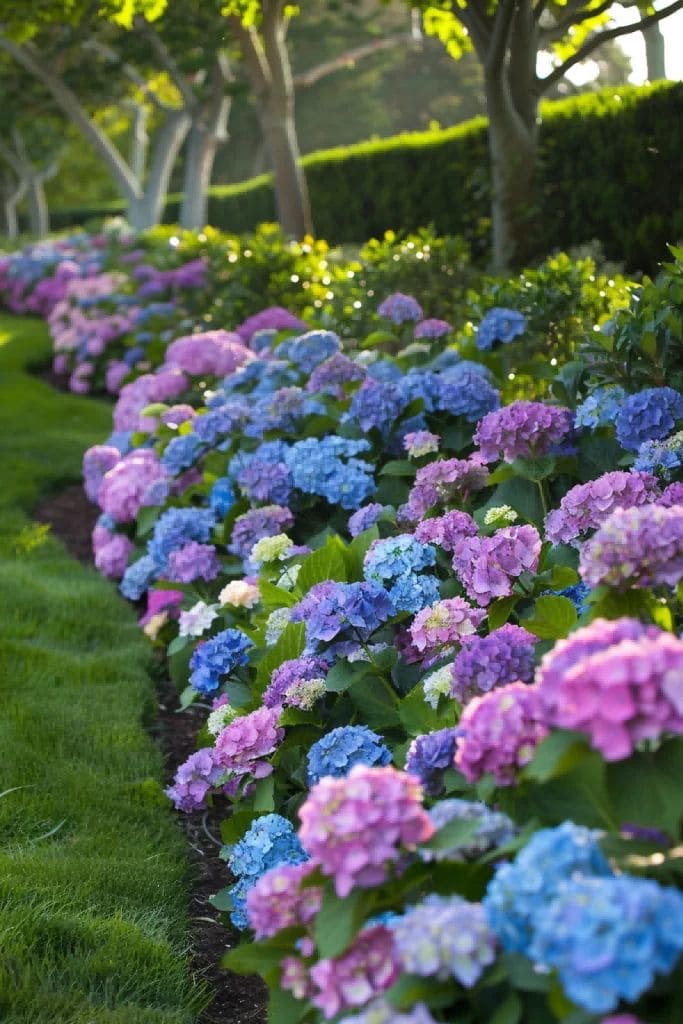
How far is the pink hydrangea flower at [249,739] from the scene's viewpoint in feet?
9.12

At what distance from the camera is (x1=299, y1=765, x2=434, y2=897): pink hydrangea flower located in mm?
1493

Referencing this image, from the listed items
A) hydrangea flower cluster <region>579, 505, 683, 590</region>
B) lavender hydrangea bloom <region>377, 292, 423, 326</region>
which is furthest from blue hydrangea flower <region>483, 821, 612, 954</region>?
lavender hydrangea bloom <region>377, 292, 423, 326</region>

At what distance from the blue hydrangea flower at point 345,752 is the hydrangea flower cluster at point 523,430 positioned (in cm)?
113

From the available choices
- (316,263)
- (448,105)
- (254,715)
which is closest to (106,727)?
(254,715)

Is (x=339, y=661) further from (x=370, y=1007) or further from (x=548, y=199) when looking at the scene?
(x=548, y=199)

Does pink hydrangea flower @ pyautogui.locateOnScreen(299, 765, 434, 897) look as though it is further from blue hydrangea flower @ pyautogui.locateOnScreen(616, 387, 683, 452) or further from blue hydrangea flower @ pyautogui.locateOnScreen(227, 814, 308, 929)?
blue hydrangea flower @ pyautogui.locateOnScreen(616, 387, 683, 452)

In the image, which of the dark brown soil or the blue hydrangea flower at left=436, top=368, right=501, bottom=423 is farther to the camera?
the blue hydrangea flower at left=436, top=368, right=501, bottom=423

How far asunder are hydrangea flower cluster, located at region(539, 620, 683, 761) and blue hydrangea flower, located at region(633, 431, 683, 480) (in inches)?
65.3

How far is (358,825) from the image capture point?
58.4 inches

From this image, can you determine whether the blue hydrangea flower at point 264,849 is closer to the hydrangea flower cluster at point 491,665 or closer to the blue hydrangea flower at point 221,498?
the hydrangea flower cluster at point 491,665

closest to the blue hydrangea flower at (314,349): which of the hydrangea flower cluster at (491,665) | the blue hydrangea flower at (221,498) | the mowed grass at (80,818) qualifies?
the blue hydrangea flower at (221,498)

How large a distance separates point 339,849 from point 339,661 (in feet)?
4.54

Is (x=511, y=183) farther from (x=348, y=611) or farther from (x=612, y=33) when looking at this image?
(x=348, y=611)

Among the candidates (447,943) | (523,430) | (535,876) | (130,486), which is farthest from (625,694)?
(130,486)
